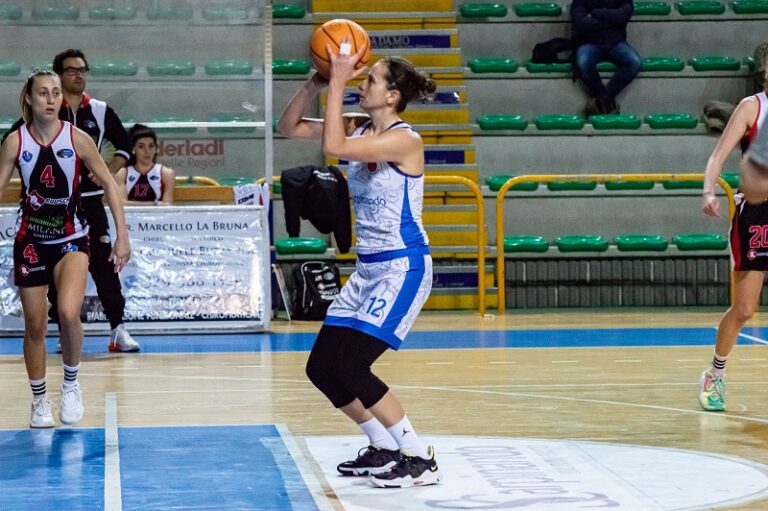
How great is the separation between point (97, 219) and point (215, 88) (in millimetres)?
2199

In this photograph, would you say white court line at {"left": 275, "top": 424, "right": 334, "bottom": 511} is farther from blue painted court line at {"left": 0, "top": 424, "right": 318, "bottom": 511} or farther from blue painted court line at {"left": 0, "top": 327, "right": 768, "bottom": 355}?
blue painted court line at {"left": 0, "top": 327, "right": 768, "bottom": 355}

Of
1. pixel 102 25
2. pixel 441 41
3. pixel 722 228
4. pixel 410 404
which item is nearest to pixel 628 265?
pixel 722 228

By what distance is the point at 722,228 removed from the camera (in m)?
15.0

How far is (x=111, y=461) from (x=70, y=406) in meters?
1.13

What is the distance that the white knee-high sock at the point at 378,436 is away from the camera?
5566 mm

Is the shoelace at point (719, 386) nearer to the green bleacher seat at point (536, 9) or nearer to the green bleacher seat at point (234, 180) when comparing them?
the green bleacher seat at point (234, 180)

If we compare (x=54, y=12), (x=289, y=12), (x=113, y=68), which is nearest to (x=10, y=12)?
(x=54, y=12)

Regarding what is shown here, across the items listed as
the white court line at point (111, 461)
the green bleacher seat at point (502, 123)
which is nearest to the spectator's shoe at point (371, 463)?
the white court line at point (111, 461)

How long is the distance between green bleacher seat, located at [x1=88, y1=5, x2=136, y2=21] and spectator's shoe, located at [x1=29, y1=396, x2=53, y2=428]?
5621mm

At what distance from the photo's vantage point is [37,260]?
689cm

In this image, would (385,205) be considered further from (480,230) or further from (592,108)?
(592,108)

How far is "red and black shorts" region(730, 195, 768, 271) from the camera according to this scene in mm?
7094

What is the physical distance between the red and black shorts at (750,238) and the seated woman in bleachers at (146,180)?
19.2ft

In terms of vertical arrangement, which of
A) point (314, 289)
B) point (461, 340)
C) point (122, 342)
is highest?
point (314, 289)
